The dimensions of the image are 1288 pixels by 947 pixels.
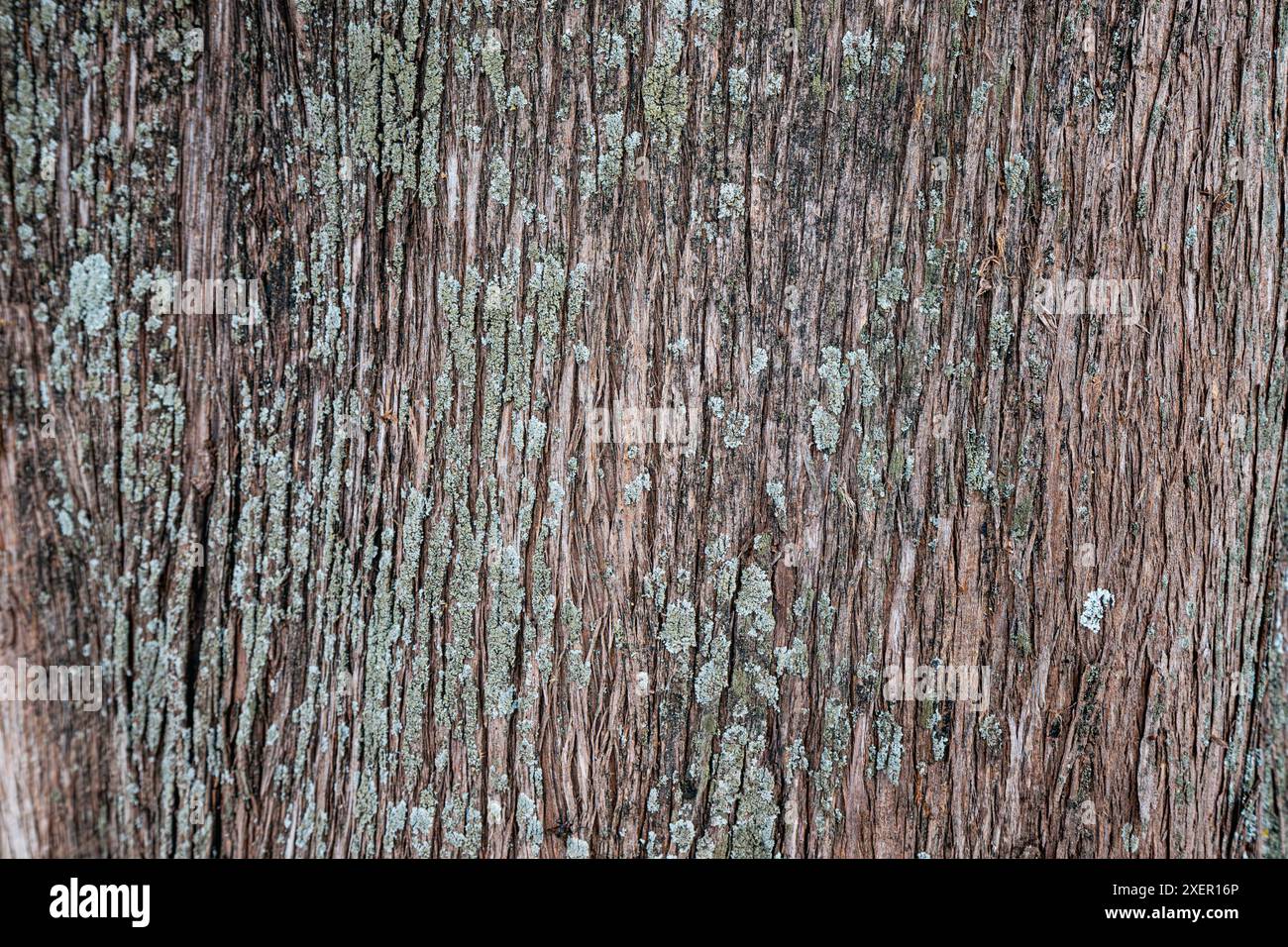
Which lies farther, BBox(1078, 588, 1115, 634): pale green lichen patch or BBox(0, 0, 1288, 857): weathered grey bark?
BBox(1078, 588, 1115, 634): pale green lichen patch

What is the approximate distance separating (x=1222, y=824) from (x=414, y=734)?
6.15 ft

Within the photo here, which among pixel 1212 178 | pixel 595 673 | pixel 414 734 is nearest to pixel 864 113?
pixel 1212 178

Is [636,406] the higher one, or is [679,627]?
[636,406]

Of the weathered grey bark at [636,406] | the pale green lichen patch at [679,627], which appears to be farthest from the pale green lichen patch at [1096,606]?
the pale green lichen patch at [679,627]

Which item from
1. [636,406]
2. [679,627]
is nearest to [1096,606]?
[679,627]

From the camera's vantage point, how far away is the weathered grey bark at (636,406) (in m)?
1.52

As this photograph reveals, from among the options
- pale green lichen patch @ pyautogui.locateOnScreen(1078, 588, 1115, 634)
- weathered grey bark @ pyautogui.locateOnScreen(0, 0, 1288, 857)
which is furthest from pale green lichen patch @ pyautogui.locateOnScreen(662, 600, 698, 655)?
pale green lichen patch @ pyautogui.locateOnScreen(1078, 588, 1115, 634)

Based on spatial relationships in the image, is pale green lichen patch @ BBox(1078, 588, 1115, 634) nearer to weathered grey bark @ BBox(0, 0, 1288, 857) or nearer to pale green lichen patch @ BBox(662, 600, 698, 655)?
weathered grey bark @ BBox(0, 0, 1288, 857)

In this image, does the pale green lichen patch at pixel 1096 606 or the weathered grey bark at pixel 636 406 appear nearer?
the weathered grey bark at pixel 636 406

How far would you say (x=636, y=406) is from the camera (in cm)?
157

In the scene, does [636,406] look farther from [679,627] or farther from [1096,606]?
[1096,606]

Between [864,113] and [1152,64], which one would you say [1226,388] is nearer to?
[1152,64]

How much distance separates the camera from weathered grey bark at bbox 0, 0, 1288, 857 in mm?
1523

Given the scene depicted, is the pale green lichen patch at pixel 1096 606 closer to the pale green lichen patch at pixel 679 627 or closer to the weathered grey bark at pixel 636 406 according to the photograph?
the weathered grey bark at pixel 636 406
